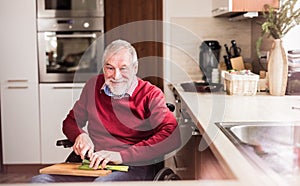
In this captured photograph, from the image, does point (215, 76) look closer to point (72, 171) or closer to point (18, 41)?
point (18, 41)

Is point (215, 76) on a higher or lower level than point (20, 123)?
higher

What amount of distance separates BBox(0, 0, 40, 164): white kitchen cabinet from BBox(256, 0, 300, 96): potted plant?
2.02 meters

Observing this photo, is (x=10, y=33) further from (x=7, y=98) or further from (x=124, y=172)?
(x=124, y=172)

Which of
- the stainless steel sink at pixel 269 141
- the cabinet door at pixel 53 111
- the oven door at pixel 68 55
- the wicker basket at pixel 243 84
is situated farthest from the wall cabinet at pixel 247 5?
the cabinet door at pixel 53 111

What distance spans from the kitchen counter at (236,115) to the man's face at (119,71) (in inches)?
14.2

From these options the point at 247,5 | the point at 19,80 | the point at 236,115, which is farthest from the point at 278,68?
the point at 19,80

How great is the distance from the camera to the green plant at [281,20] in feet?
9.15

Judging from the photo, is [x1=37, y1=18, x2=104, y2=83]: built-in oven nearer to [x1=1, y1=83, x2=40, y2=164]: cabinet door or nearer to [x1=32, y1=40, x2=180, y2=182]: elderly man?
[x1=1, y1=83, x2=40, y2=164]: cabinet door

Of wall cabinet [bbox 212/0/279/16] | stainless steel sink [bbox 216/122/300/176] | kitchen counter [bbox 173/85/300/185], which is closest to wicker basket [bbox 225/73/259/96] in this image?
kitchen counter [bbox 173/85/300/185]

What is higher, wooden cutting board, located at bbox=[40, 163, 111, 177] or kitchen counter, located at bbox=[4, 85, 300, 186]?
kitchen counter, located at bbox=[4, 85, 300, 186]

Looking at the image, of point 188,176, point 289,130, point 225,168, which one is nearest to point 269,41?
point 188,176

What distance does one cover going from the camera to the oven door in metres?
4.07

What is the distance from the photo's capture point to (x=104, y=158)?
2.15 meters

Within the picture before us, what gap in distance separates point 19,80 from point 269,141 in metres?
2.66
